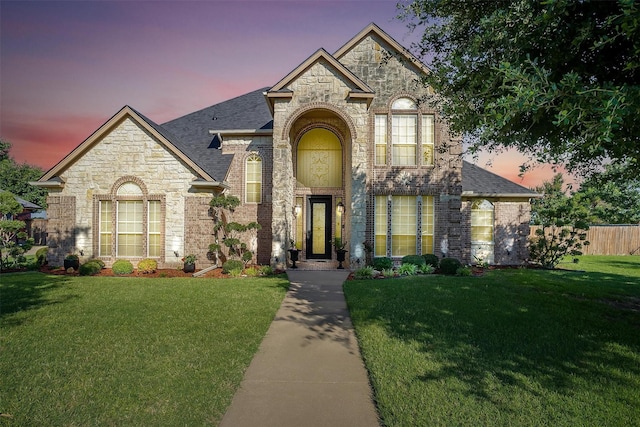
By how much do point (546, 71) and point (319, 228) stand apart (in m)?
12.0

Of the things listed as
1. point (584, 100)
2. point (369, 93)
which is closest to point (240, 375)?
point (584, 100)

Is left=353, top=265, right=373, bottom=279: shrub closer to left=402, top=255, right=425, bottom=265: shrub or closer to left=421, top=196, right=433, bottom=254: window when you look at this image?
left=402, top=255, right=425, bottom=265: shrub

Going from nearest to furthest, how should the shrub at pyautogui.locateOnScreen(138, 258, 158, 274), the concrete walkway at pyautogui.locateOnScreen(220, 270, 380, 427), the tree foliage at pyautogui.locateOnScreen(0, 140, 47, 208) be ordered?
the concrete walkway at pyautogui.locateOnScreen(220, 270, 380, 427), the shrub at pyautogui.locateOnScreen(138, 258, 158, 274), the tree foliage at pyautogui.locateOnScreen(0, 140, 47, 208)

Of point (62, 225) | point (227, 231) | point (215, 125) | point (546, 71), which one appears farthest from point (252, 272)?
point (546, 71)

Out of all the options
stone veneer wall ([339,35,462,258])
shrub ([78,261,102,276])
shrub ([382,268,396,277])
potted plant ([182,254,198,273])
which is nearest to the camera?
shrub ([382,268,396,277])

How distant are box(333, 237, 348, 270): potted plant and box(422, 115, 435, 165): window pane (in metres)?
5.04

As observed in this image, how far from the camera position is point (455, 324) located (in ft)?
22.0

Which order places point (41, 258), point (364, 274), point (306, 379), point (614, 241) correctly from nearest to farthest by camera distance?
1. point (306, 379)
2. point (364, 274)
3. point (41, 258)
4. point (614, 241)

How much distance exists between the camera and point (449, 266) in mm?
13258

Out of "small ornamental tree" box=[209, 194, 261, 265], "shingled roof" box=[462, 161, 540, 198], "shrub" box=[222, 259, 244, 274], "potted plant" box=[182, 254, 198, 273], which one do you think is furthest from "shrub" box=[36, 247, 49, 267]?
"shingled roof" box=[462, 161, 540, 198]

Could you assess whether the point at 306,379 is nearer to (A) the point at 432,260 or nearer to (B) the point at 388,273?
(B) the point at 388,273

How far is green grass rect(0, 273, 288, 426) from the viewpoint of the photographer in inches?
148

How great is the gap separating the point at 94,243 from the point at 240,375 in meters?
12.9

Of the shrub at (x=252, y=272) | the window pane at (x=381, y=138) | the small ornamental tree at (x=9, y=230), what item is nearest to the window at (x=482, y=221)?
the window pane at (x=381, y=138)
